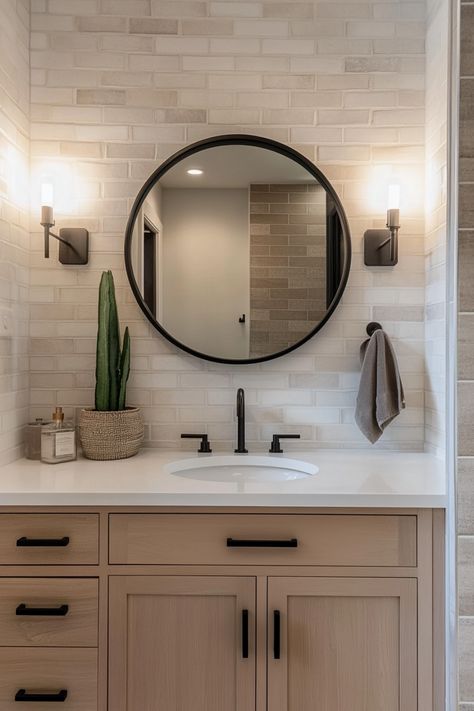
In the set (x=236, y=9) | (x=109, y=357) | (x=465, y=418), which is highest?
(x=236, y=9)

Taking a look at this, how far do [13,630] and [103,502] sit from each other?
0.41 metres

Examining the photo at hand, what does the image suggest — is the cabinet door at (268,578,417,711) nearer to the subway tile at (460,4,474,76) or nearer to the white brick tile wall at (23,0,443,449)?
the white brick tile wall at (23,0,443,449)

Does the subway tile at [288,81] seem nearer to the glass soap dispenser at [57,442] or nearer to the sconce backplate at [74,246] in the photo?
the sconce backplate at [74,246]

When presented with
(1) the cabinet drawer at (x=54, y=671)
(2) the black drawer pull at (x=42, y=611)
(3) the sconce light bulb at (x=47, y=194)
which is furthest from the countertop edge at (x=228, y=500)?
(3) the sconce light bulb at (x=47, y=194)

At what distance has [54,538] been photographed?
1.43 meters

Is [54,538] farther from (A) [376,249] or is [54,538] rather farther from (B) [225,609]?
(A) [376,249]

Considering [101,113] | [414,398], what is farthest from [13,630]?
[101,113]

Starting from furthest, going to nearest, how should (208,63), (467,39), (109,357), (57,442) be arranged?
(208,63)
(109,357)
(57,442)
(467,39)

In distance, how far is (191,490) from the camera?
143 cm

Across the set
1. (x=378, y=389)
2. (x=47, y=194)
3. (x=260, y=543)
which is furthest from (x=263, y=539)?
(x=47, y=194)

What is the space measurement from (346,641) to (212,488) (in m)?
0.52

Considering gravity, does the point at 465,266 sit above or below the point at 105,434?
above

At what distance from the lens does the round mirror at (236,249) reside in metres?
1.96

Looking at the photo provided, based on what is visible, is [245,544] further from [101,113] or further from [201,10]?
[201,10]
